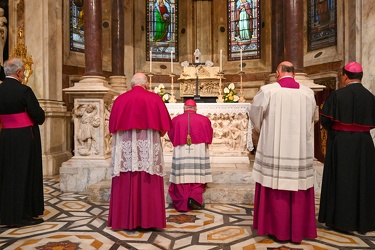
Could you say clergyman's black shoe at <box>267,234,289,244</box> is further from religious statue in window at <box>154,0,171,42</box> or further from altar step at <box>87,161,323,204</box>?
religious statue in window at <box>154,0,171,42</box>

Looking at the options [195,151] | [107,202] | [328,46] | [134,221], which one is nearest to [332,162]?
[195,151]

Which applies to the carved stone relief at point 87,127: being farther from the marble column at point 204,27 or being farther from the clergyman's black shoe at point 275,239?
the marble column at point 204,27

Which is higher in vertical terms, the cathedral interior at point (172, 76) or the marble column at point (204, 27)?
the marble column at point (204, 27)

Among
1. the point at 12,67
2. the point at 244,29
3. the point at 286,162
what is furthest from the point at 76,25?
the point at 286,162

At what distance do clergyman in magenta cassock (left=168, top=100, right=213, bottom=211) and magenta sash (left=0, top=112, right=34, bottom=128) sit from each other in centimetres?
198

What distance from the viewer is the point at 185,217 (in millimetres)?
4559

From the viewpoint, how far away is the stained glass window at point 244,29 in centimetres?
1108

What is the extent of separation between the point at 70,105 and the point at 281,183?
6899 millimetres

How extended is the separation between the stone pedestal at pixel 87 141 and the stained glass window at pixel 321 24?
619 centimetres

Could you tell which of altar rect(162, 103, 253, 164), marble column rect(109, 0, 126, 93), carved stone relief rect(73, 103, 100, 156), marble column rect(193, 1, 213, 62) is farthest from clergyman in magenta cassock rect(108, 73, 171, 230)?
marble column rect(193, 1, 213, 62)

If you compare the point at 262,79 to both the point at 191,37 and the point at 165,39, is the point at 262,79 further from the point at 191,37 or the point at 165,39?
the point at 165,39

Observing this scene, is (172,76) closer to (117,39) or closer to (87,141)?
(117,39)

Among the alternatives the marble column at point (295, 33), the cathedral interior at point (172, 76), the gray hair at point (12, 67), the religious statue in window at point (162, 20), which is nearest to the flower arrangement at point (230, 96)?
the cathedral interior at point (172, 76)

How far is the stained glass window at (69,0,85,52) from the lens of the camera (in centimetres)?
936
